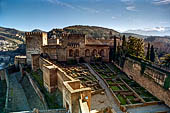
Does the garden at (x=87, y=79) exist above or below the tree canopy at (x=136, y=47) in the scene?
below

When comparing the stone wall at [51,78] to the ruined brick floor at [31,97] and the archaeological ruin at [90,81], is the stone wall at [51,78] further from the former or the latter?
the ruined brick floor at [31,97]

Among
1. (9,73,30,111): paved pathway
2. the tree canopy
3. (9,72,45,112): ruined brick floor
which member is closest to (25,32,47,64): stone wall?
(9,72,45,112): ruined brick floor

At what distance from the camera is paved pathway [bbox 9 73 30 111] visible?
15.7 metres

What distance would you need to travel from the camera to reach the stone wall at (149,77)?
1531 centimetres

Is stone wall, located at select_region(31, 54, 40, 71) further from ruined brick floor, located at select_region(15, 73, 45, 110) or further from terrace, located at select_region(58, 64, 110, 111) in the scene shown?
terrace, located at select_region(58, 64, 110, 111)

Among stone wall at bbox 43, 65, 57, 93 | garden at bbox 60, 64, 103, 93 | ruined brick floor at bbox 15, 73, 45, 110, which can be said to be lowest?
ruined brick floor at bbox 15, 73, 45, 110

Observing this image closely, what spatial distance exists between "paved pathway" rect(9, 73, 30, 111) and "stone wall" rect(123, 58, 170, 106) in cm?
1687

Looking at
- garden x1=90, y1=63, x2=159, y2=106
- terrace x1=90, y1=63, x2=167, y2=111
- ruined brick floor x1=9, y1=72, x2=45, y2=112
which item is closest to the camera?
terrace x1=90, y1=63, x2=167, y2=111

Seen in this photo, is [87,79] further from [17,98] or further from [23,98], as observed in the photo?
[17,98]

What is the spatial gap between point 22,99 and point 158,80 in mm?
18880

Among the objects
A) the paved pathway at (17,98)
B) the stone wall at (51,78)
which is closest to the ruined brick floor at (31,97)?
the paved pathway at (17,98)

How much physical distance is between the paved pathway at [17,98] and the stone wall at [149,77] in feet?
55.3

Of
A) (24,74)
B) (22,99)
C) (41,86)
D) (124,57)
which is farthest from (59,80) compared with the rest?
(124,57)

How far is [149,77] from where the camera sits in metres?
17.8
